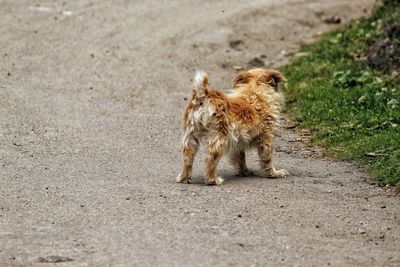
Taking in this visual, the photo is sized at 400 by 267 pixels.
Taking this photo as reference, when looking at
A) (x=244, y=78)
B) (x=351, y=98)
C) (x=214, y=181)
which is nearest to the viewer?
(x=214, y=181)

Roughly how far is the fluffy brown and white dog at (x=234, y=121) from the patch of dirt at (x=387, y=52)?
4.92m

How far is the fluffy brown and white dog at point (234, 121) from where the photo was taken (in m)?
10.2

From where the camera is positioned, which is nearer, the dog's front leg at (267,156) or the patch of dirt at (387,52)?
the dog's front leg at (267,156)

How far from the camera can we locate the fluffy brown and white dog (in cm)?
1023

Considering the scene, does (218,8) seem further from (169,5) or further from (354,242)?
(354,242)

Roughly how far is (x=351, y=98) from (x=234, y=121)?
174 inches

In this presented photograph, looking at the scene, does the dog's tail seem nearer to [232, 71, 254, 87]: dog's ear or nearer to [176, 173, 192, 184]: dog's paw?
[176, 173, 192, 184]: dog's paw

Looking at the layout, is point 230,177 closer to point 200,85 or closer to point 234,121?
point 234,121

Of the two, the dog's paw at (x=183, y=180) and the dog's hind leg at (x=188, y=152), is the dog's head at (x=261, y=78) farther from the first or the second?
the dog's paw at (x=183, y=180)

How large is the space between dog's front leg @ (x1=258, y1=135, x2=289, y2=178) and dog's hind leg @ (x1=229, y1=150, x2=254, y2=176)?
0.22 metres

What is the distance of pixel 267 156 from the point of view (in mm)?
10945

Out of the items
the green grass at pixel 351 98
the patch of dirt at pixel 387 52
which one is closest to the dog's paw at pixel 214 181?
the green grass at pixel 351 98

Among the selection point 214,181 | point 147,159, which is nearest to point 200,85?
point 214,181

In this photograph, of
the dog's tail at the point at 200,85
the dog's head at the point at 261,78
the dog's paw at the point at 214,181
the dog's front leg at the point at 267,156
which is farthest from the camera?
the dog's head at the point at 261,78
